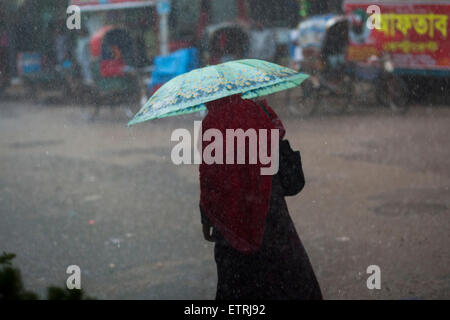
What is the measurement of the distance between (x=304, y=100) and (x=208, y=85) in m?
9.73

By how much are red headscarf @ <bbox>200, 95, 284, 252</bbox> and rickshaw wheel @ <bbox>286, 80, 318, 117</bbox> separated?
9133 mm

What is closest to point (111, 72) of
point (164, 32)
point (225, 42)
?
point (225, 42)

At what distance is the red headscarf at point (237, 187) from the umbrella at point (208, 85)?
68 mm

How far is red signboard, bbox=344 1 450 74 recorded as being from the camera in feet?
39.2

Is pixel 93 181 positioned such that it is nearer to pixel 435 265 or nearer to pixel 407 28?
pixel 435 265

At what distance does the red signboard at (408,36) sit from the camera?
11945 mm

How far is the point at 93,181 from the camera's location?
7.71 metres

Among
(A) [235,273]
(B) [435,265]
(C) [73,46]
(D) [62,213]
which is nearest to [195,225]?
(D) [62,213]

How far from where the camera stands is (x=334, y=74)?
12227 mm
